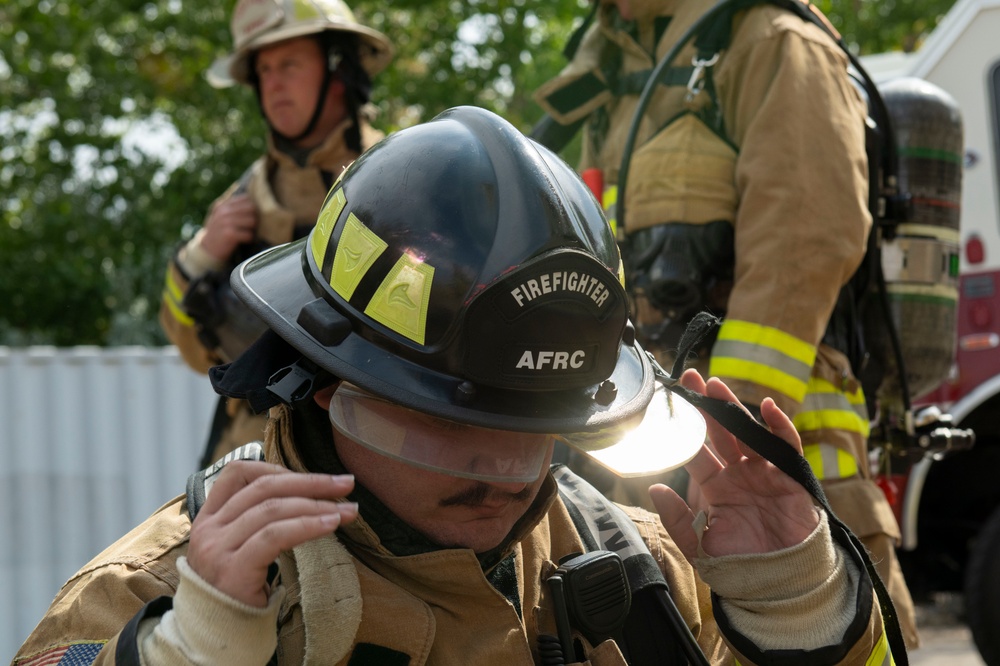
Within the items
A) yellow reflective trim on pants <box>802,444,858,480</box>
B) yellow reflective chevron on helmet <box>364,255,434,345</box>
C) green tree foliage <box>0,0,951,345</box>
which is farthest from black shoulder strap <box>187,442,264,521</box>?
green tree foliage <box>0,0,951,345</box>

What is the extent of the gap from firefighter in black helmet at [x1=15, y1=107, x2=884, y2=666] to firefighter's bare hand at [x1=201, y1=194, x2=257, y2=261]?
2.17m

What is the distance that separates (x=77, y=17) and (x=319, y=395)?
11.2 metres

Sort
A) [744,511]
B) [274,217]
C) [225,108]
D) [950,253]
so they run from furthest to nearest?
[225,108] → [274,217] → [950,253] → [744,511]

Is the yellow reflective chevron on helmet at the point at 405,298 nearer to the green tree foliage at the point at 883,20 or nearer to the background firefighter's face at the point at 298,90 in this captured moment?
the background firefighter's face at the point at 298,90

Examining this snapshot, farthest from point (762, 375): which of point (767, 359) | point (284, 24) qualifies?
point (284, 24)

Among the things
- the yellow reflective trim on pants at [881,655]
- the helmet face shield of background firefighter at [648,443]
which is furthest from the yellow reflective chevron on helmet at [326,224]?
the yellow reflective trim on pants at [881,655]

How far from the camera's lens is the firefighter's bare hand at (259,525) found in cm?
139

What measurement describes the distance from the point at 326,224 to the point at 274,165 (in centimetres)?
259

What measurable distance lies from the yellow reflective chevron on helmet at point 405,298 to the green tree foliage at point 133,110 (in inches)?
344

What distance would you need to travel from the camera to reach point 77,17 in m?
11.8

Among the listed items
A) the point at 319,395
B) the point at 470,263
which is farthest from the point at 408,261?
the point at 319,395

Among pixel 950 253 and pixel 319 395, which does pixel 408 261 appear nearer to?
pixel 319 395

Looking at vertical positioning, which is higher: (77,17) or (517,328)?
(517,328)

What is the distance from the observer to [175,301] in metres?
4.17
